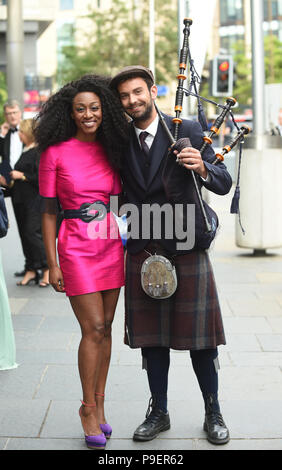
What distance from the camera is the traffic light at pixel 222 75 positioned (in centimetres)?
2003

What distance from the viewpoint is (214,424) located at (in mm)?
4426

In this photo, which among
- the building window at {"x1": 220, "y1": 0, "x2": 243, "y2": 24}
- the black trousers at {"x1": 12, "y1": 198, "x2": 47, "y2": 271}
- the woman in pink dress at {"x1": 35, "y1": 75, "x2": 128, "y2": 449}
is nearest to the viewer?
the woman in pink dress at {"x1": 35, "y1": 75, "x2": 128, "y2": 449}

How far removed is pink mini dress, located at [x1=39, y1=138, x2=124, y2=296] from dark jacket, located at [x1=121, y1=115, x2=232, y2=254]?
0.38ft

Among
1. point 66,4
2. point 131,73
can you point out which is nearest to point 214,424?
point 131,73

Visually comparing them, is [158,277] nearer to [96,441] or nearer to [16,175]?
[96,441]

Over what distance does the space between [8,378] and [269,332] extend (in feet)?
7.32

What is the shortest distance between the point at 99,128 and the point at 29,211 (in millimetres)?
5090

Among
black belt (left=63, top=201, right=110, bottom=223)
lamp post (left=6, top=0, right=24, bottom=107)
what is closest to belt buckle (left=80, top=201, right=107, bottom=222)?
black belt (left=63, top=201, right=110, bottom=223)

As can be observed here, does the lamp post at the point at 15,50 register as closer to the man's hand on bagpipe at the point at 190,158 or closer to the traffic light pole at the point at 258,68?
the traffic light pole at the point at 258,68

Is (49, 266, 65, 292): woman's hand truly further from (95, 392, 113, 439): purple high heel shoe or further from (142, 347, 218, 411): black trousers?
(95, 392, 113, 439): purple high heel shoe

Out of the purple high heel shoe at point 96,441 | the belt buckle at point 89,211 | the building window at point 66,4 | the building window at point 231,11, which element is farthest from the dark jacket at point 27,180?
the building window at point 231,11

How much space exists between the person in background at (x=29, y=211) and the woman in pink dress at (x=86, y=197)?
15.8ft

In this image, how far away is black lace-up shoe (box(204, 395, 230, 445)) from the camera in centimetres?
435
